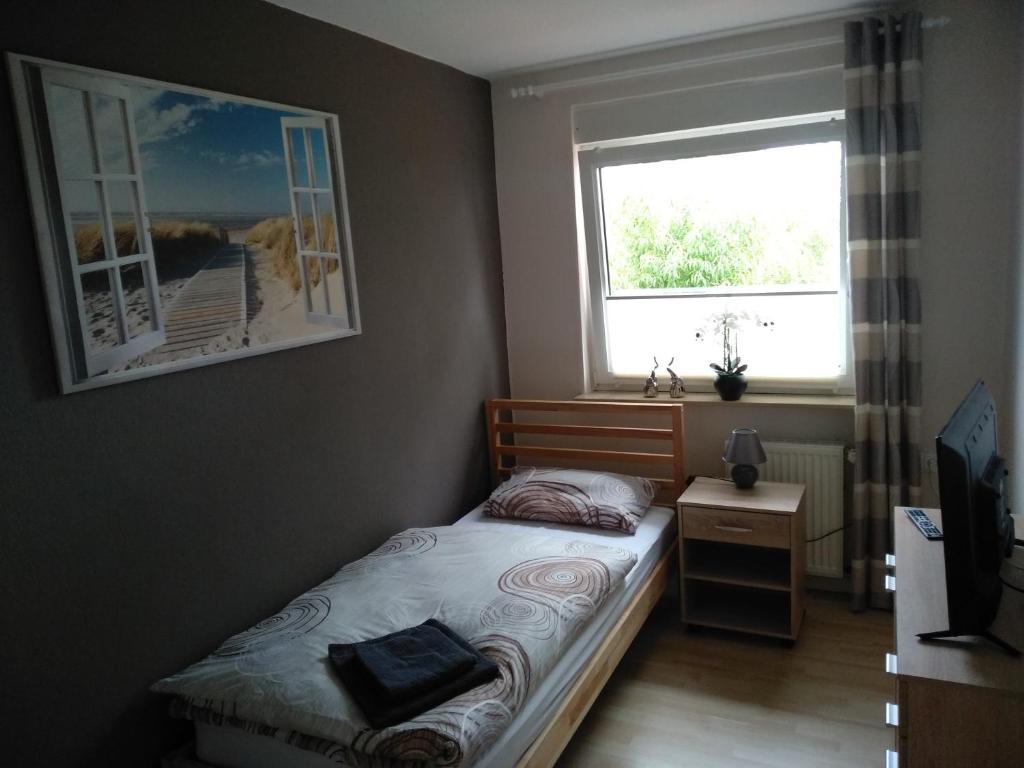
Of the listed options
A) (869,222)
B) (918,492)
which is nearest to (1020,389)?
(918,492)

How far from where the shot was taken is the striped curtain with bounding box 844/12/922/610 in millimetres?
2920

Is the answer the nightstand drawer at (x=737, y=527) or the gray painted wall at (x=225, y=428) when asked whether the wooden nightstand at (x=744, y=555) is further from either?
the gray painted wall at (x=225, y=428)

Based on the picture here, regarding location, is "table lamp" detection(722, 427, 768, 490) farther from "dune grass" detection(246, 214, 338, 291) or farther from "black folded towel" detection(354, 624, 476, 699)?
"dune grass" detection(246, 214, 338, 291)

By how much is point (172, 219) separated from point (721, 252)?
7.78 feet

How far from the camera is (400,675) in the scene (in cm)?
191

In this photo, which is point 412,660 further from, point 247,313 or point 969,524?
point 969,524

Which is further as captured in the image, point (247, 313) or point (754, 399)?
point (754, 399)

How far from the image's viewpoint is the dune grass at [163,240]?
1923 millimetres

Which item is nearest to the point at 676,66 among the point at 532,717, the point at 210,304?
the point at 210,304

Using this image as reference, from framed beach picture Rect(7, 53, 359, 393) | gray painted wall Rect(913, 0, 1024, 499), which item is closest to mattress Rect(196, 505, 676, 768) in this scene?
framed beach picture Rect(7, 53, 359, 393)

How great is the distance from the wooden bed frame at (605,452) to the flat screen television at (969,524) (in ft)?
3.80

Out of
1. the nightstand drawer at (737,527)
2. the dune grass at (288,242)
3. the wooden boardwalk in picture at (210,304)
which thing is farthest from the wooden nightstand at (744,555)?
the wooden boardwalk in picture at (210,304)

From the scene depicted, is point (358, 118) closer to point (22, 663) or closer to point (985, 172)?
point (22, 663)

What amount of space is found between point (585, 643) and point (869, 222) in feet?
6.45
